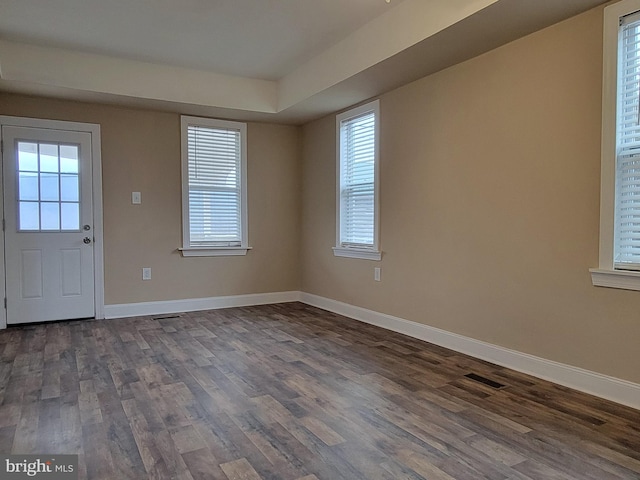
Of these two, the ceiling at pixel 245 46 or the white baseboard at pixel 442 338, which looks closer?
the white baseboard at pixel 442 338

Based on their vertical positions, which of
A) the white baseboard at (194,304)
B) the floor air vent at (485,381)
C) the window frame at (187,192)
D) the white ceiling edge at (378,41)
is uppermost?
the white ceiling edge at (378,41)

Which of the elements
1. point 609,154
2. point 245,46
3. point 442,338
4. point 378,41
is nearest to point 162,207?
point 245,46

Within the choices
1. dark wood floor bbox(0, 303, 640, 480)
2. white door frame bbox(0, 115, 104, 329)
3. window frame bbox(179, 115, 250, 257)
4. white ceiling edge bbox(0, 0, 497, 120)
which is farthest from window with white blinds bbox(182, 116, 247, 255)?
dark wood floor bbox(0, 303, 640, 480)

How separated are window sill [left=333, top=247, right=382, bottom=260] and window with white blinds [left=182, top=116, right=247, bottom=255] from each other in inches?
47.8

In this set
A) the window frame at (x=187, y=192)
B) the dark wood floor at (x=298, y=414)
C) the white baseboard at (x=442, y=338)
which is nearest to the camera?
the dark wood floor at (x=298, y=414)

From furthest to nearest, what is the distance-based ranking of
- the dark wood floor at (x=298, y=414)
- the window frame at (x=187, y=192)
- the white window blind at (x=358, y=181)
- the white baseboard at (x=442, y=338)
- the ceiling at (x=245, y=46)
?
the window frame at (x=187, y=192)
the white window blind at (x=358, y=181)
the ceiling at (x=245, y=46)
the white baseboard at (x=442, y=338)
the dark wood floor at (x=298, y=414)

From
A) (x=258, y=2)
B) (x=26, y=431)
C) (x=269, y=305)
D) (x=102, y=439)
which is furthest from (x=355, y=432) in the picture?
(x=269, y=305)

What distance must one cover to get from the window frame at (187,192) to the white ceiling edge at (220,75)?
0.32 meters

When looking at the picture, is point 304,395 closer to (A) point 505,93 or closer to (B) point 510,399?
(B) point 510,399

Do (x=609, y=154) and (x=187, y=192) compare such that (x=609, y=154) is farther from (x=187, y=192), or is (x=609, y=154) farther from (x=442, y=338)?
(x=187, y=192)

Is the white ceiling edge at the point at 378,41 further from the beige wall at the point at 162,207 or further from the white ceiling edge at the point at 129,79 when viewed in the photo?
the beige wall at the point at 162,207

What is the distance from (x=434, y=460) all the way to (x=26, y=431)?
6.22 feet

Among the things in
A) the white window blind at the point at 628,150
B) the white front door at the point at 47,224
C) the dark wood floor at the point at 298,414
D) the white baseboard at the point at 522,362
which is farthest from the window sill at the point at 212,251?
the white window blind at the point at 628,150

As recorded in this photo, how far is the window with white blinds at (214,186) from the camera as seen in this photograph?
5.02 m
